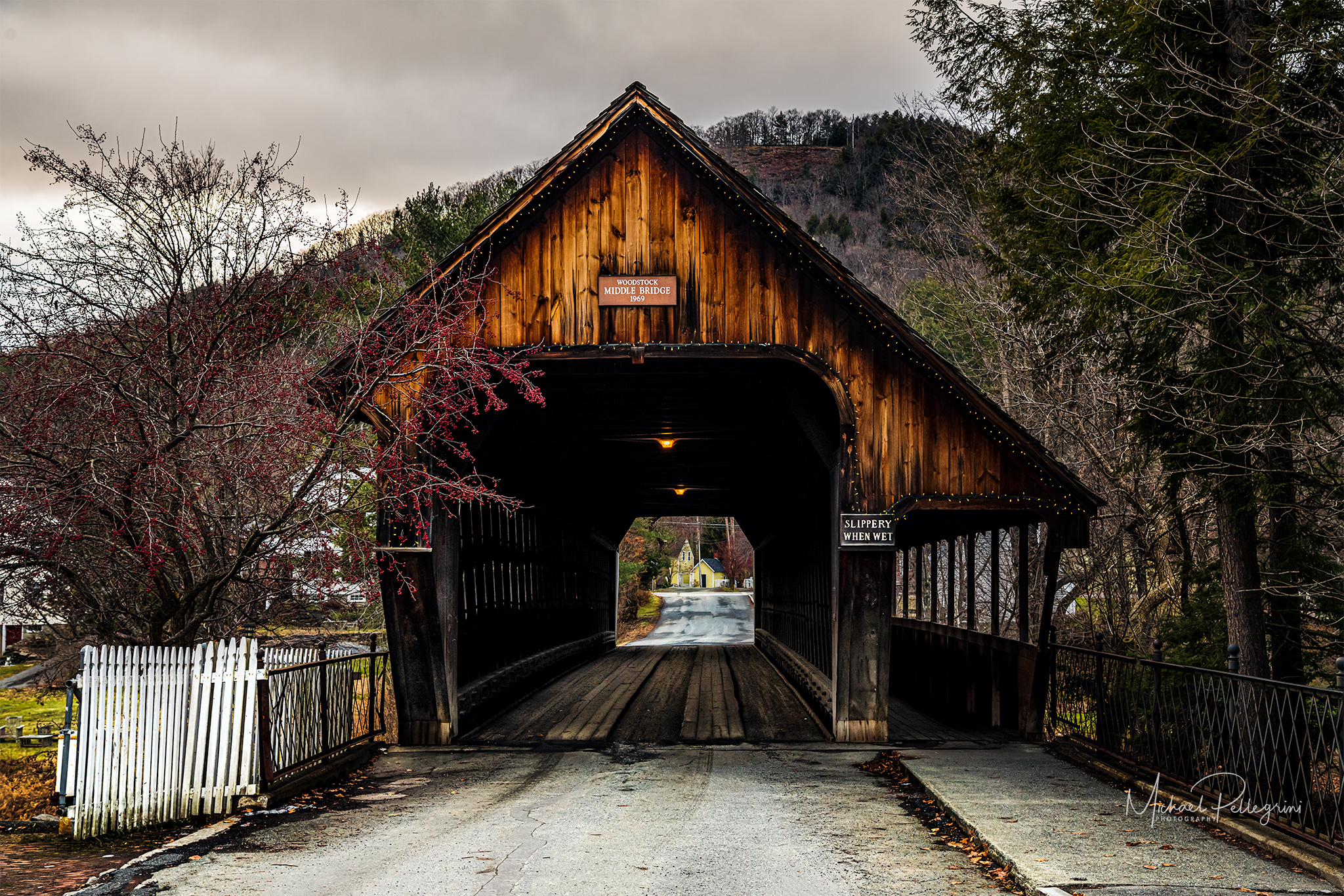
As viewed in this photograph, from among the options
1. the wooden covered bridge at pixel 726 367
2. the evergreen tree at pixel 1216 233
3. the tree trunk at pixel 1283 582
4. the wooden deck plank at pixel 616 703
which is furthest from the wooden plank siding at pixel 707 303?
the wooden deck plank at pixel 616 703

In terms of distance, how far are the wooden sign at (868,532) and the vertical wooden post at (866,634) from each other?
5.3 inches

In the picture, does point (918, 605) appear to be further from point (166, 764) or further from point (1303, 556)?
point (166, 764)

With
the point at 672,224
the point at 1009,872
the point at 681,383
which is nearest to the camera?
the point at 1009,872

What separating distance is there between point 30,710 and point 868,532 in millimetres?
17186

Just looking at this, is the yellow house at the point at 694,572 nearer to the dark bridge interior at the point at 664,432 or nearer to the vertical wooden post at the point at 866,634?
the dark bridge interior at the point at 664,432

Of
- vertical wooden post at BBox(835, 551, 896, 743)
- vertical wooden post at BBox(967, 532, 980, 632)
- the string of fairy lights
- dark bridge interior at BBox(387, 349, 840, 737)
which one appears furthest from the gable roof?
vertical wooden post at BBox(967, 532, 980, 632)

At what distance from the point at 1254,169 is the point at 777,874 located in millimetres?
8528

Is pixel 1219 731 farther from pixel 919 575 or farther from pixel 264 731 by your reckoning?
pixel 919 575

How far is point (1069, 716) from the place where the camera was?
11367 millimetres

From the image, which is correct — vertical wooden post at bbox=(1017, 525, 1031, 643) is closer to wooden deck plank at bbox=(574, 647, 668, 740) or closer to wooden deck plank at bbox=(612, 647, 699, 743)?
wooden deck plank at bbox=(612, 647, 699, 743)

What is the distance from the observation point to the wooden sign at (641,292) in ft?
36.7

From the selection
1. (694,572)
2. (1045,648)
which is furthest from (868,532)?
(694,572)

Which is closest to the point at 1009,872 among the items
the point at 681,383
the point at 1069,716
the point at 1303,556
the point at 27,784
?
the point at 1069,716

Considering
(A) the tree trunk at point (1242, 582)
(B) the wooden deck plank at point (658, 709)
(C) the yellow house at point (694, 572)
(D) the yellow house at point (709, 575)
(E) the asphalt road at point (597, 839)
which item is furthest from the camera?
(C) the yellow house at point (694, 572)
